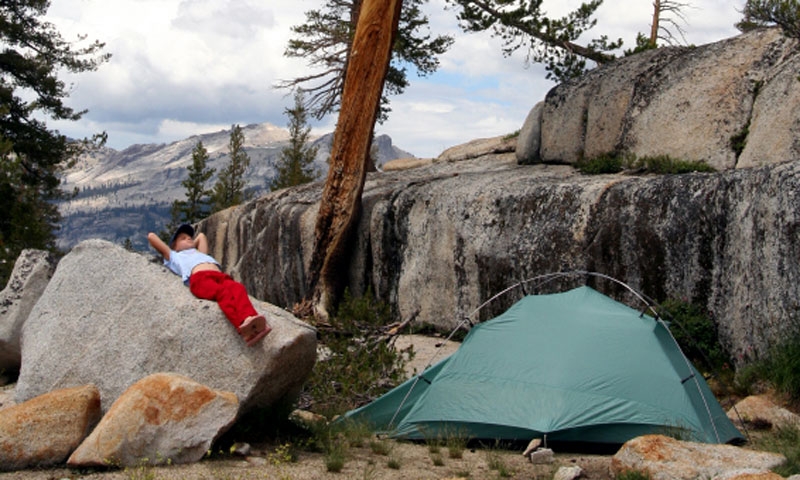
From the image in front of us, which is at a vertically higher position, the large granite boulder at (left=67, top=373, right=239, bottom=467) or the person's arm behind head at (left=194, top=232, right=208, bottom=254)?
the person's arm behind head at (left=194, top=232, right=208, bottom=254)

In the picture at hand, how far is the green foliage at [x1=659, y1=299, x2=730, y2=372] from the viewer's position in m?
11.1

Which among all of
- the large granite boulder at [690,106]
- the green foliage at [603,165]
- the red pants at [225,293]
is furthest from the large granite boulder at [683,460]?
the green foliage at [603,165]

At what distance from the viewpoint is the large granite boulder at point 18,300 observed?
10.7 meters

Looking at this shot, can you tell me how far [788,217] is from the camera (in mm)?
9750

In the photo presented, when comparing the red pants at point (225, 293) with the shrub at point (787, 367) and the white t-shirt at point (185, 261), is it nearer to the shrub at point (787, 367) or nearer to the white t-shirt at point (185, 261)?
the white t-shirt at point (185, 261)

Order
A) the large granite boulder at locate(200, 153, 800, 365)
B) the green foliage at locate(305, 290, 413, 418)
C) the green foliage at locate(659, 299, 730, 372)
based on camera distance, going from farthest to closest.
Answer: the green foliage at locate(659, 299, 730, 372) → the large granite boulder at locate(200, 153, 800, 365) → the green foliage at locate(305, 290, 413, 418)

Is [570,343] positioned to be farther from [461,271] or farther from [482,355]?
[461,271]

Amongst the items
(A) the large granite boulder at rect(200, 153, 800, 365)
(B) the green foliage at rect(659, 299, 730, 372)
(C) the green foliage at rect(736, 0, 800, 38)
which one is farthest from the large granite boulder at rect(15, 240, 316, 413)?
(C) the green foliage at rect(736, 0, 800, 38)

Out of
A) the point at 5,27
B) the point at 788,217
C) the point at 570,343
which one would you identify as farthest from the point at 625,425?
the point at 5,27

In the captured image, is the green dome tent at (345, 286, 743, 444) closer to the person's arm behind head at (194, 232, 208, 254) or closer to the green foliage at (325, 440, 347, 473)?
the green foliage at (325, 440, 347, 473)

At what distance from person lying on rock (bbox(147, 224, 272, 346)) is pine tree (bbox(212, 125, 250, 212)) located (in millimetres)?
42993

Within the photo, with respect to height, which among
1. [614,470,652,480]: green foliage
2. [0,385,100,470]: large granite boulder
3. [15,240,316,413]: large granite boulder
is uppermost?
[15,240,316,413]: large granite boulder

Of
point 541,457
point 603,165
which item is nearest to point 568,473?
point 541,457

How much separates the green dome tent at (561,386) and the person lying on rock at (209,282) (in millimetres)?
2374
